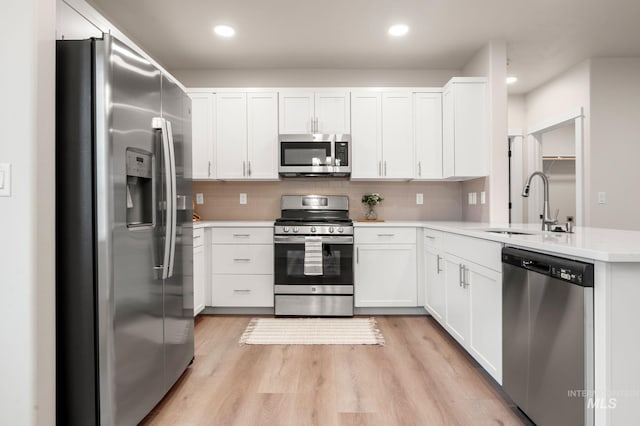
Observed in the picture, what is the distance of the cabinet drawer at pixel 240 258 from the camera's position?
3445 millimetres

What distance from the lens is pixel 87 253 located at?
1.45 meters

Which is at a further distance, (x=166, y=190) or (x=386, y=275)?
(x=386, y=275)

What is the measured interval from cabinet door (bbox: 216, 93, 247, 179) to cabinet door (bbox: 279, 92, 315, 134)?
399 mm

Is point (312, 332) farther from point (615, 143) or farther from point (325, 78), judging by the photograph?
point (615, 143)

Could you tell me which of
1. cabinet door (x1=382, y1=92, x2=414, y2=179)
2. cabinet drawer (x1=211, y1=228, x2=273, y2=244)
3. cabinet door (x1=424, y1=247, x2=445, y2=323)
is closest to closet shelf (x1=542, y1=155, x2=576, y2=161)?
cabinet door (x1=382, y1=92, x2=414, y2=179)

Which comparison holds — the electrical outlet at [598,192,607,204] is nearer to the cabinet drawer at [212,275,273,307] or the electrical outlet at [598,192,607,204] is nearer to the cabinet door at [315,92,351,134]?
the cabinet door at [315,92,351,134]

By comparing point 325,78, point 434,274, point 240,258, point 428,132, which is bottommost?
point 434,274

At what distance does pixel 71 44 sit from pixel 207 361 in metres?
2.02

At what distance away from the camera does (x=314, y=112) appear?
3.68 meters

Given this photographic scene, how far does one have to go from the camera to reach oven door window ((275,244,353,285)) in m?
3.37

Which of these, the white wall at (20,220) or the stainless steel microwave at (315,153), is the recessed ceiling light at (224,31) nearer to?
the stainless steel microwave at (315,153)

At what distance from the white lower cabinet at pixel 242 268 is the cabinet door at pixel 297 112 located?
111 centimetres

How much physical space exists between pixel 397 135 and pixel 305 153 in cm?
99

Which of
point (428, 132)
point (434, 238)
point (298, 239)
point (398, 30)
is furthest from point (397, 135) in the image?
point (298, 239)
